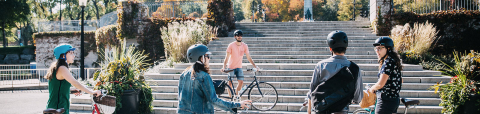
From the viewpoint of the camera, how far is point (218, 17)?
15195 millimetres

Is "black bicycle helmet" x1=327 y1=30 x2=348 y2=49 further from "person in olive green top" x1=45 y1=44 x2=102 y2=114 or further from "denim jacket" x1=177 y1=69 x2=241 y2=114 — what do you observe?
"person in olive green top" x1=45 y1=44 x2=102 y2=114

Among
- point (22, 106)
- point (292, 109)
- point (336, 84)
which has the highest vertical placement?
point (336, 84)

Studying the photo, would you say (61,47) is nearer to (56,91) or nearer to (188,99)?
(56,91)

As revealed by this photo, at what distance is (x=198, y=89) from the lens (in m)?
2.97

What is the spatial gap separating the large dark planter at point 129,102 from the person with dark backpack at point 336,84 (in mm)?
4432

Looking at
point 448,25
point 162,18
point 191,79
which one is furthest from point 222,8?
point 191,79

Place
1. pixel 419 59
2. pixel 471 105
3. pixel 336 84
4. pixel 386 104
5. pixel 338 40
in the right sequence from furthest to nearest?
pixel 419 59 < pixel 471 105 < pixel 386 104 < pixel 338 40 < pixel 336 84

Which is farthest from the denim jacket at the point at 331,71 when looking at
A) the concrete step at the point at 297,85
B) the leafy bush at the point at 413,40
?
the leafy bush at the point at 413,40

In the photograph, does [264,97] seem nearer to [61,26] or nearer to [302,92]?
[302,92]

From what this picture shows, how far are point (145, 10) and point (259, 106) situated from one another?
32.7ft

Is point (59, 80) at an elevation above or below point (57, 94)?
above

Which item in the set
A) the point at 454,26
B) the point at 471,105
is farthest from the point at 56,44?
the point at 471,105

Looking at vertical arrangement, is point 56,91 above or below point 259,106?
above

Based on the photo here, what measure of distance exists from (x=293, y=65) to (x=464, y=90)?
15.0ft
